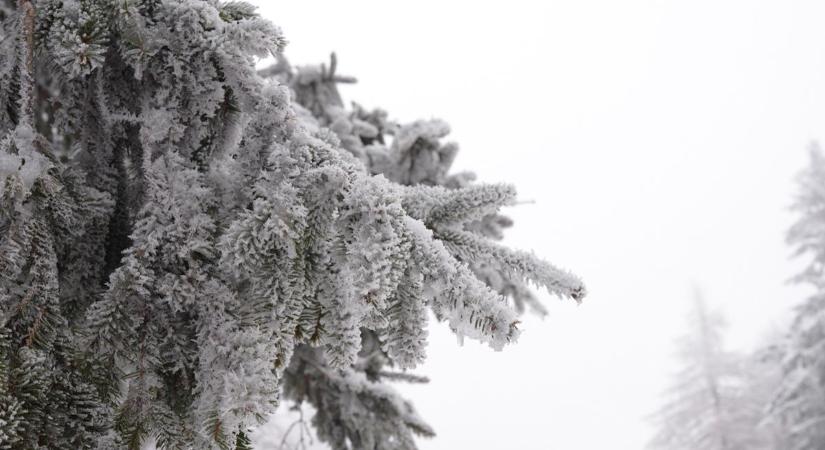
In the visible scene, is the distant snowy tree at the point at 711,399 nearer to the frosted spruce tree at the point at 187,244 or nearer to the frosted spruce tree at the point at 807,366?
the frosted spruce tree at the point at 807,366

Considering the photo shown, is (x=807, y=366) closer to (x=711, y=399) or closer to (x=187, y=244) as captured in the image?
(x=711, y=399)

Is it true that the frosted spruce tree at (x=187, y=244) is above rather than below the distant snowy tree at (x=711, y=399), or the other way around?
below

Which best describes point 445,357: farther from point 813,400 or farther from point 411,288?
point 411,288

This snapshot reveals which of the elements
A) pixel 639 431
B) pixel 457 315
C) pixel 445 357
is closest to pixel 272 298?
pixel 457 315

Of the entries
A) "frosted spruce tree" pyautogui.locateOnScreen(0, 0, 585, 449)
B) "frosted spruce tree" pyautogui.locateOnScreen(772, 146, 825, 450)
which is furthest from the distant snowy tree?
"frosted spruce tree" pyautogui.locateOnScreen(0, 0, 585, 449)

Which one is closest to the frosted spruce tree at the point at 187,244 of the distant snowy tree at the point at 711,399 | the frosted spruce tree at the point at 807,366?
the frosted spruce tree at the point at 807,366

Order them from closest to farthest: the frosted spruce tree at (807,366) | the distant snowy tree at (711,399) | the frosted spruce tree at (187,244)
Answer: the frosted spruce tree at (187,244) < the frosted spruce tree at (807,366) < the distant snowy tree at (711,399)

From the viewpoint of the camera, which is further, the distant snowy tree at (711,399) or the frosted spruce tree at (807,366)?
the distant snowy tree at (711,399)
